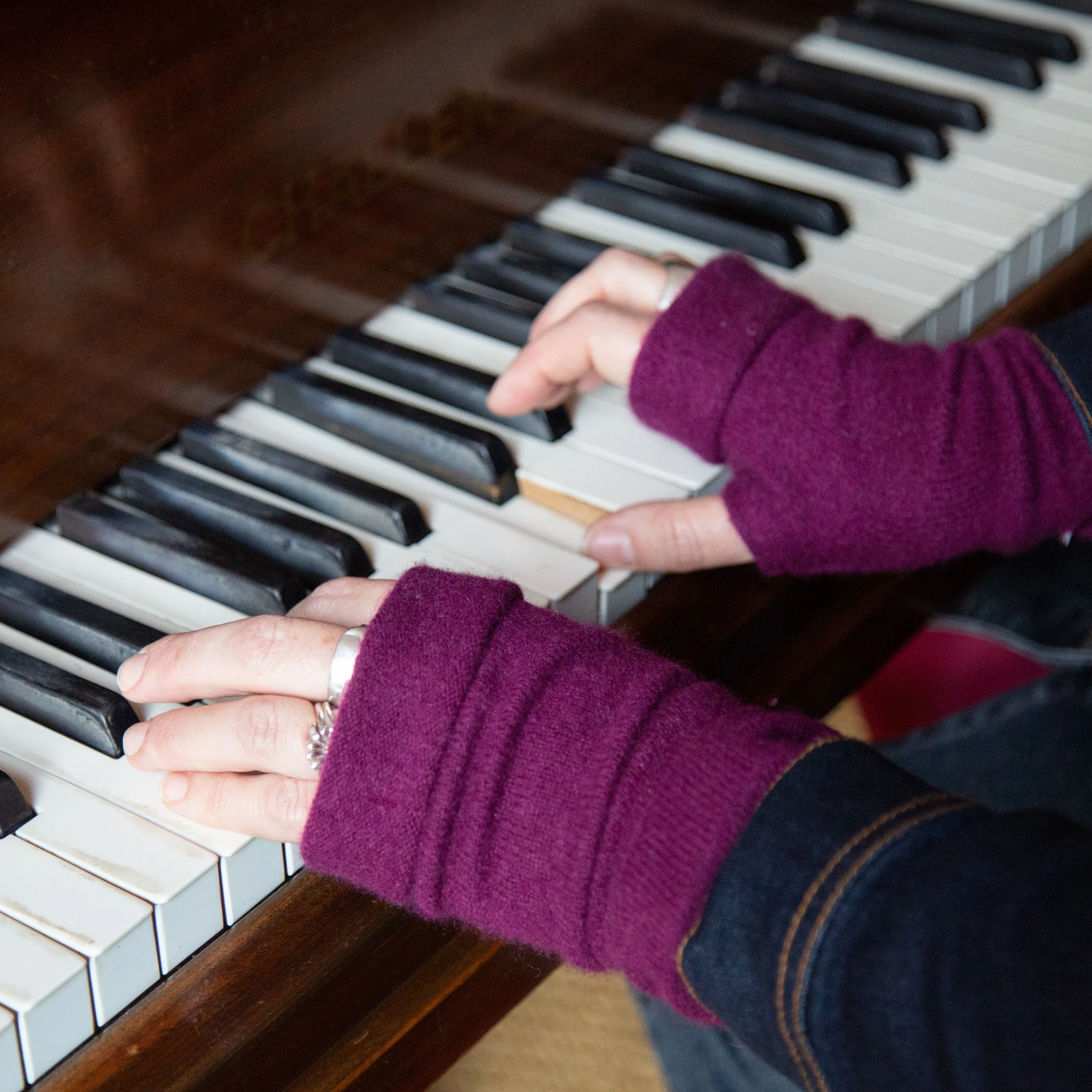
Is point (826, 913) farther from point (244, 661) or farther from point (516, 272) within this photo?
point (516, 272)

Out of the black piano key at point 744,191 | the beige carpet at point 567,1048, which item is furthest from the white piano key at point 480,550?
the beige carpet at point 567,1048

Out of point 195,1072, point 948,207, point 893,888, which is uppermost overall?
point 948,207

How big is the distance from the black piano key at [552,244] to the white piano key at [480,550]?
33 cm

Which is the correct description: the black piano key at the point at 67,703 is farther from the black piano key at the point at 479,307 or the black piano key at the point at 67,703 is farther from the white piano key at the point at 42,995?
the black piano key at the point at 479,307

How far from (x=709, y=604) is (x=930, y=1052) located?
0.44 metres

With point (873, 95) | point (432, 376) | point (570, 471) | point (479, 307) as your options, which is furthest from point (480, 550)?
point (873, 95)

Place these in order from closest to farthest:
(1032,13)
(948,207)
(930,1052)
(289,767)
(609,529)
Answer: (930,1052) < (289,767) < (609,529) < (948,207) < (1032,13)

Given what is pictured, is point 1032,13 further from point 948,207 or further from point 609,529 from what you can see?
point 609,529

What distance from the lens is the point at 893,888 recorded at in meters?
0.77

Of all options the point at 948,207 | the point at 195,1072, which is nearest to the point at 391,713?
the point at 195,1072

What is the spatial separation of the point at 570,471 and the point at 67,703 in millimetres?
414

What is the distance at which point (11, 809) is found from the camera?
84 cm

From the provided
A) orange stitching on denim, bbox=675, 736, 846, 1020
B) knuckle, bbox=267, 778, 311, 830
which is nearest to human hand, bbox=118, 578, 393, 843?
knuckle, bbox=267, 778, 311, 830

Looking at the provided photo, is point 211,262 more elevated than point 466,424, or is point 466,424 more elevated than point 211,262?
point 211,262
